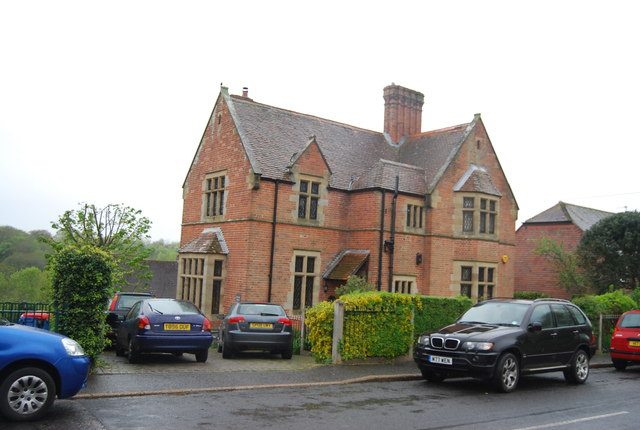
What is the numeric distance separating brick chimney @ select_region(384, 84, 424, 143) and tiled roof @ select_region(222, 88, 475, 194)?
1.89 feet

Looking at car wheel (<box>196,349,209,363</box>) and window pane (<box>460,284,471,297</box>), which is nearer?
car wheel (<box>196,349,209,363</box>)

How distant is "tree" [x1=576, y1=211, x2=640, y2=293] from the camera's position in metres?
29.7

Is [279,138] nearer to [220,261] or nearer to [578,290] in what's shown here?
[220,261]

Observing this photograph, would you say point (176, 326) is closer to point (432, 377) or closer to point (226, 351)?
point (226, 351)

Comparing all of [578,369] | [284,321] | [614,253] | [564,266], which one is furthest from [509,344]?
[564,266]

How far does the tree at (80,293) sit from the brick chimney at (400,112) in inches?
800

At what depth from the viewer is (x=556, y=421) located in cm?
888

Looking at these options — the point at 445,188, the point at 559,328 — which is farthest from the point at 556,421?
the point at 445,188

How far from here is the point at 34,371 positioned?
25.2ft

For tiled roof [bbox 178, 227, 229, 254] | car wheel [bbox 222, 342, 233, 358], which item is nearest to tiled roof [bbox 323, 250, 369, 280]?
tiled roof [bbox 178, 227, 229, 254]

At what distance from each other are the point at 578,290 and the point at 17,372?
2999cm

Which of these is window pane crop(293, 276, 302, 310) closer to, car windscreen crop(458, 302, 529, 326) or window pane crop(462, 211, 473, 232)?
window pane crop(462, 211, 473, 232)

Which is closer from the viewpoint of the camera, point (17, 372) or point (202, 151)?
point (17, 372)

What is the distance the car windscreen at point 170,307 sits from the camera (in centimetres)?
1336
